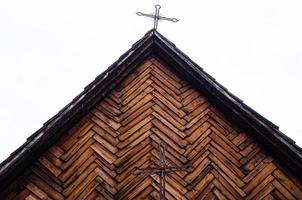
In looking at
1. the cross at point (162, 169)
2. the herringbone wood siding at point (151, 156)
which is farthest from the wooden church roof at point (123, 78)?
the cross at point (162, 169)

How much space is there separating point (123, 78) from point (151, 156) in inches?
63.1

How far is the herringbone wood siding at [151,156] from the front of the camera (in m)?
4.96

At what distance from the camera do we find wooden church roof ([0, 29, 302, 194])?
4.93m

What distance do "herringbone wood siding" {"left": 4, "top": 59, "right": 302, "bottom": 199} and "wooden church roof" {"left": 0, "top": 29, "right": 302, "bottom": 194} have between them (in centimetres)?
13

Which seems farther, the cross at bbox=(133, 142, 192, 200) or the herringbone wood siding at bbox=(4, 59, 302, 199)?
the herringbone wood siding at bbox=(4, 59, 302, 199)

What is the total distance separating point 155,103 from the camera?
5.77 m

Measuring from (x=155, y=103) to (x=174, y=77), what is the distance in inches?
27.1

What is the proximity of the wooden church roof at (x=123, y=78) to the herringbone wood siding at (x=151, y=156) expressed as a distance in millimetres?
126

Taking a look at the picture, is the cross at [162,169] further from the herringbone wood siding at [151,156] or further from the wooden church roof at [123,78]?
the wooden church roof at [123,78]

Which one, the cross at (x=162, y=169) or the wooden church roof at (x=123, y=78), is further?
the wooden church roof at (x=123, y=78)

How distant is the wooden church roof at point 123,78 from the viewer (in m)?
4.93

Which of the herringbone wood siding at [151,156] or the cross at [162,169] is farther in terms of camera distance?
the herringbone wood siding at [151,156]

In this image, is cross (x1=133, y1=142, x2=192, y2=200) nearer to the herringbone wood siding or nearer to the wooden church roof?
→ the herringbone wood siding

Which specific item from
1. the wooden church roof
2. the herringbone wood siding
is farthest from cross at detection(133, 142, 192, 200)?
the wooden church roof
